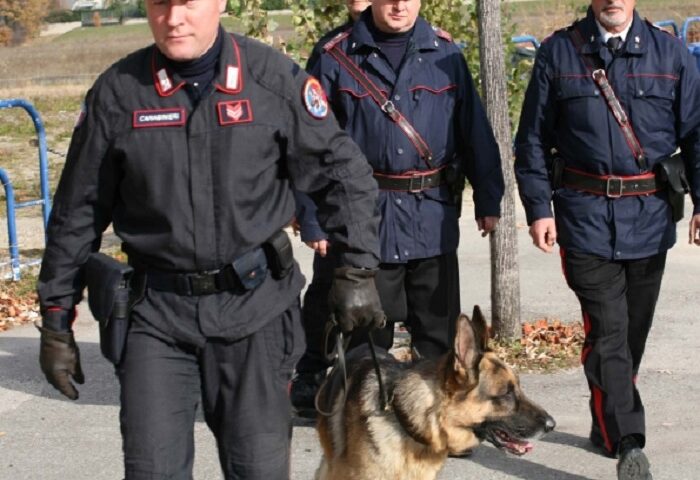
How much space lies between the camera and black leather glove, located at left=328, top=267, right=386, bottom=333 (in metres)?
3.77

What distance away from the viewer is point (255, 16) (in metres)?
8.93

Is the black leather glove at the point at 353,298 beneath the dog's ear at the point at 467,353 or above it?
above

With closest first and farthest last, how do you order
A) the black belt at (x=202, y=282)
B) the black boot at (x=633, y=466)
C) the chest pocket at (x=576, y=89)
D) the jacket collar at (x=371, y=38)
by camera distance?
the black belt at (x=202, y=282) → the black boot at (x=633, y=466) → the chest pocket at (x=576, y=89) → the jacket collar at (x=371, y=38)

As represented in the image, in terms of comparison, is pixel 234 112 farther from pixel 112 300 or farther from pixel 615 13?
pixel 615 13

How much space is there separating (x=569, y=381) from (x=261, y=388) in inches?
129

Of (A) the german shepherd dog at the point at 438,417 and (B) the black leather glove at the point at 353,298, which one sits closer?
(B) the black leather glove at the point at 353,298

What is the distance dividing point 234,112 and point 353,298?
664mm

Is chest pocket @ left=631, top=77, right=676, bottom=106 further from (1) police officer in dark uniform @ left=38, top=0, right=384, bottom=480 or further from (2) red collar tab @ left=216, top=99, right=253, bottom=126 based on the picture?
(2) red collar tab @ left=216, top=99, right=253, bottom=126

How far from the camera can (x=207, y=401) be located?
12.0 ft

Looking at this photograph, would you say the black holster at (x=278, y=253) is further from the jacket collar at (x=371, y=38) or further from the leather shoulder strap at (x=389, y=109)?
the jacket collar at (x=371, y=38)

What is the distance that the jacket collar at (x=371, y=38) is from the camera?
5.34m

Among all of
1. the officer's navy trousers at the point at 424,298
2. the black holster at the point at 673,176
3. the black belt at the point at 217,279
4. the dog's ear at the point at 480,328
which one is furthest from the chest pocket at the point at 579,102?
the black belt at the point at 217,279

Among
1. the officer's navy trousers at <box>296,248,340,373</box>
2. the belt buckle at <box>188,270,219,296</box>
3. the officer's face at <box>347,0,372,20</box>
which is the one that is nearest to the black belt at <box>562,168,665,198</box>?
the officer's navy trousers at <box>296,248,340,373</box>

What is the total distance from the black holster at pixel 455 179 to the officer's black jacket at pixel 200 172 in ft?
5.66
